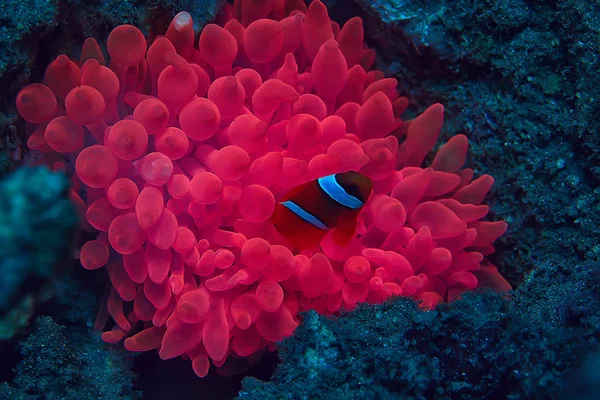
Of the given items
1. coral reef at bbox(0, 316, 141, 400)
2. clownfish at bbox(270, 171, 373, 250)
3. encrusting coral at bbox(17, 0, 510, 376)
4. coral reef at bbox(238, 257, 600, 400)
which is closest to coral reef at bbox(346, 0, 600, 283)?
encrusting coral at bbox(17, 0, 510, 376)

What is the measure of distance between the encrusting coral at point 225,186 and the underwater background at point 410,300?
173 mm

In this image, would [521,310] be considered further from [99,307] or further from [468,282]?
[99,307]

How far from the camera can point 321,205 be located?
2.15 metres

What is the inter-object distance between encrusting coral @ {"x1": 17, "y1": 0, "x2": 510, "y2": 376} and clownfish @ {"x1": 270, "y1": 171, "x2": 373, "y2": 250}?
3.4 inches

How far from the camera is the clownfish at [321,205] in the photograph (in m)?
2.14

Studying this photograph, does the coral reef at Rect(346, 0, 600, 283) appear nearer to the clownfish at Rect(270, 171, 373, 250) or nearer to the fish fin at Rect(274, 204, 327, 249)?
the clownfish at Rect(270, 171, 373, 250)

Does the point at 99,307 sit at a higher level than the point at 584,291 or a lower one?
lower

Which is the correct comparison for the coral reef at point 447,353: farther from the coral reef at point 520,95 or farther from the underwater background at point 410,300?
the coral reef at point 520,95

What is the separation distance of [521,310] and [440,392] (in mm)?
578

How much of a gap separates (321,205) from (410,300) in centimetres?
53

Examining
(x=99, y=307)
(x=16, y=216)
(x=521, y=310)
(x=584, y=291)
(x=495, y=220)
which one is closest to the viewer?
(x=16, y=216)

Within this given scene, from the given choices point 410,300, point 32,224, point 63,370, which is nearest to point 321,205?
point 410,300

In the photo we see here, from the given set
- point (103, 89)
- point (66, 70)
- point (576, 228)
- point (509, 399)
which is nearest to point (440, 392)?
point (509, 399)

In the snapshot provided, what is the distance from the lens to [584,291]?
6.15 feet
